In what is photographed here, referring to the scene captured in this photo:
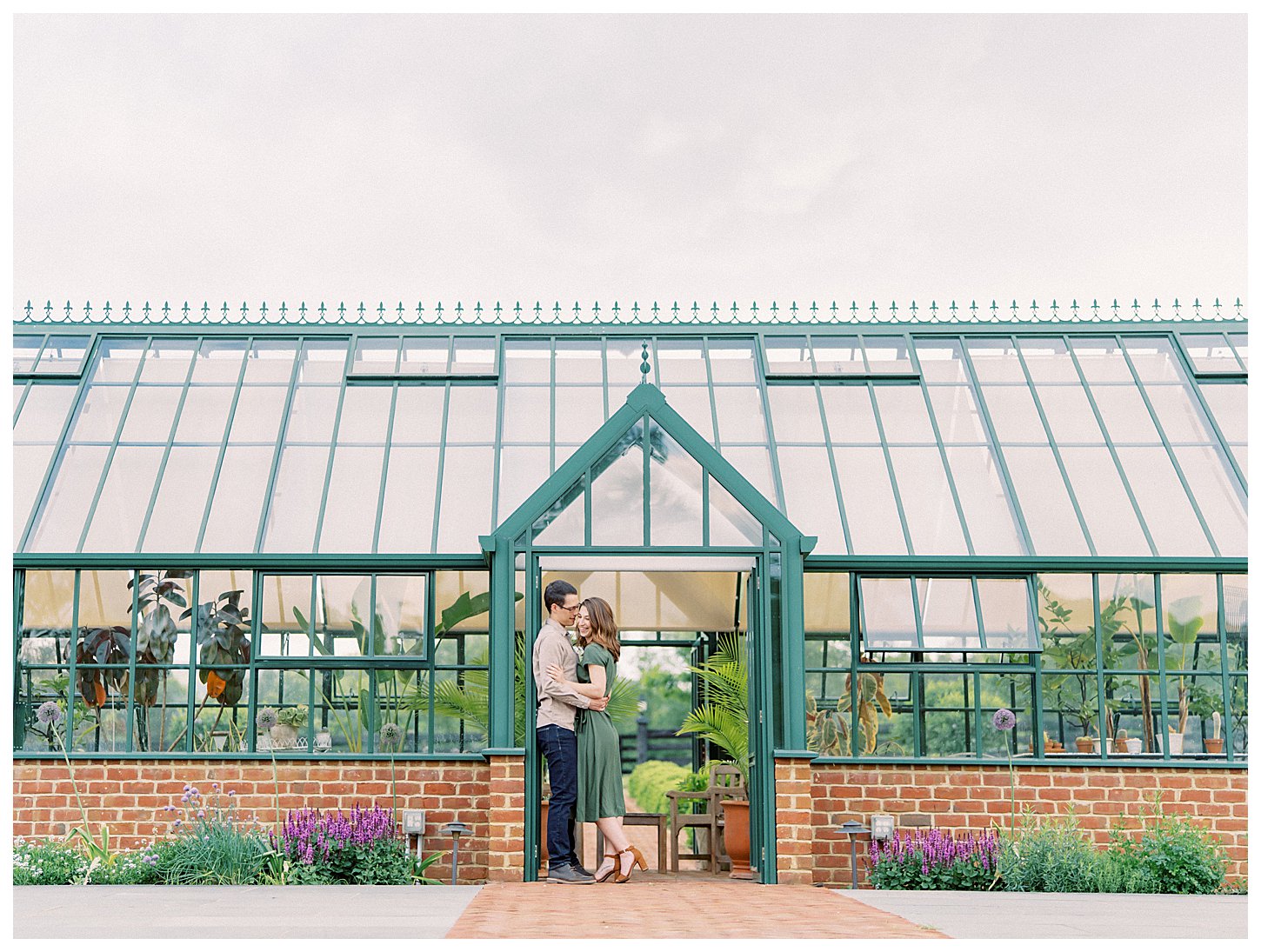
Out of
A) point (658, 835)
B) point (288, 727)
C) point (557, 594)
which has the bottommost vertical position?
point (658, 835)

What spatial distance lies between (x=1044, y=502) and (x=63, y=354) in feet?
35.1

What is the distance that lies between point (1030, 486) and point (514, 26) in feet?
61.4

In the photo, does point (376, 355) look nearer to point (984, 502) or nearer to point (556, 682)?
point (556, 682)

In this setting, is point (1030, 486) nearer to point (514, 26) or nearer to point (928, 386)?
point (928, 386)

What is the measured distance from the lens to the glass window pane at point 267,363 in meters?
13.6

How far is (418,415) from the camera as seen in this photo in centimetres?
1308

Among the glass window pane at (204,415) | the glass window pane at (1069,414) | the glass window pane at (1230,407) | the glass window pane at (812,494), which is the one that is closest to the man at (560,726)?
the glass window pane at (812,494)

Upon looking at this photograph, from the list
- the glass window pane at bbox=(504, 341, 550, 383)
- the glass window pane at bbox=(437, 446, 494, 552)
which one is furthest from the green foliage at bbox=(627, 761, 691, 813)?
the glass window pane at bbox=(437, 446, 494, 552)

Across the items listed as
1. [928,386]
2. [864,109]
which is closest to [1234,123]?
[864,109]

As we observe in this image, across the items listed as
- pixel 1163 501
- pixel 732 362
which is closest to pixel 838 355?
pixel 732 362

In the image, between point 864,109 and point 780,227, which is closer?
point 864,109

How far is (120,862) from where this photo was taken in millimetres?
9430

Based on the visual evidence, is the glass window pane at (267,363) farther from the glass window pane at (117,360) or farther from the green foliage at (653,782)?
the green foliage at (653,782)
